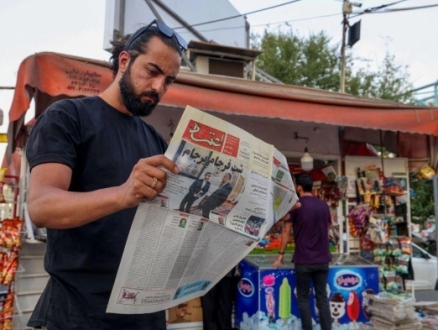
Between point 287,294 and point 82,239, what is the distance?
13.7ft

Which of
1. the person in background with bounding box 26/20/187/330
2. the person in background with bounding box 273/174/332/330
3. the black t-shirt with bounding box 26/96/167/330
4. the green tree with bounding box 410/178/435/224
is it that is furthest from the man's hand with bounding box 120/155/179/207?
the green tree with bounding box 410/178/435/224

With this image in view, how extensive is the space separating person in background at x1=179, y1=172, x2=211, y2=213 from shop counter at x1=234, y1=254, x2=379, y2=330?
12.8 feet

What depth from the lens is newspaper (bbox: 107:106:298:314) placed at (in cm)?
112

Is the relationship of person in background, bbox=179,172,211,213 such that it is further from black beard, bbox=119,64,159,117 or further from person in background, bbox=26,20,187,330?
black beard, bbox=119,64,159,117

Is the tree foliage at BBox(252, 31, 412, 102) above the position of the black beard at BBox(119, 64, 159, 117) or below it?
above

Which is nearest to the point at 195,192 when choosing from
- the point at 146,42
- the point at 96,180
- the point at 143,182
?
the point at 143,182

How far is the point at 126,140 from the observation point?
1421mm

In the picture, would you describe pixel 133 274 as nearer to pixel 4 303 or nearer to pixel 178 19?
pixel 4 303

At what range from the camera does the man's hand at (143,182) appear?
1016mm

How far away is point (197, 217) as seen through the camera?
123cm

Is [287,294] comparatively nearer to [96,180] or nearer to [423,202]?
[96,180]

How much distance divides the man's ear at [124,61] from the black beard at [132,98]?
3 cm

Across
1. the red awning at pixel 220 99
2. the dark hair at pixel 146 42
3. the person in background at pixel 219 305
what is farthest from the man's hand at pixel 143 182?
the person in background at pixel 219 305

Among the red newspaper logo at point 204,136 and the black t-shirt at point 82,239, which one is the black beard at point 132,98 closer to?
the black t-shirt at point 82,239
